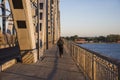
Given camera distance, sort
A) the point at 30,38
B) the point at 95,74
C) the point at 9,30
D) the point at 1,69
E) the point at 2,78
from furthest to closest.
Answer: the point at 9,30, the point at 30,38, the point at 1,69, the point at 2,78, the point at 95,74

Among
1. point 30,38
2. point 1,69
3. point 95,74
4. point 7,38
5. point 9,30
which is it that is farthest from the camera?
point 9,30

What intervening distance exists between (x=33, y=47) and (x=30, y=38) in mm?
1020

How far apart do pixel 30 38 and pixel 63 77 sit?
6.03 meters

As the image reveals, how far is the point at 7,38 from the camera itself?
5053 centimetres

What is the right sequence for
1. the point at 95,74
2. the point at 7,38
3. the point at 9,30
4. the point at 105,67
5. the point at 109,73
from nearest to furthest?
the point at 109,73 → the point at 105,67 → the point at 95,74 → the point at 7,38 → the point at 9,30

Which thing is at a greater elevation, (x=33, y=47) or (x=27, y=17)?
(x=27, y=17)

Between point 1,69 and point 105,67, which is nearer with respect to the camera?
point 105,67

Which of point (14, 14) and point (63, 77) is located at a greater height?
point (14, 14)

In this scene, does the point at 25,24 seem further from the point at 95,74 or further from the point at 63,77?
the point at 95,74

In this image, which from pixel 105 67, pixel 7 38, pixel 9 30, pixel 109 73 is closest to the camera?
pixel 109 73

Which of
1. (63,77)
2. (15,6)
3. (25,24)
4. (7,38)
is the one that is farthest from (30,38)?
(7,38)

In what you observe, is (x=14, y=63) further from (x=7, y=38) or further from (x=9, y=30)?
(x=9, y=30)

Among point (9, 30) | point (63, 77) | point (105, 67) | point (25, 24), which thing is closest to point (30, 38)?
point (25, 24)

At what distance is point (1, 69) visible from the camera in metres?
14.4
